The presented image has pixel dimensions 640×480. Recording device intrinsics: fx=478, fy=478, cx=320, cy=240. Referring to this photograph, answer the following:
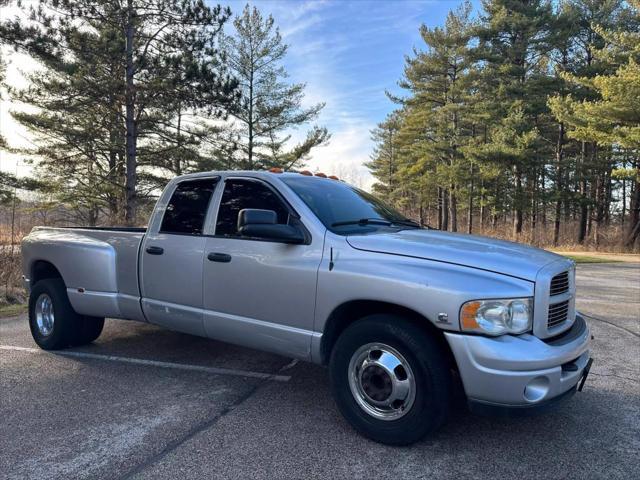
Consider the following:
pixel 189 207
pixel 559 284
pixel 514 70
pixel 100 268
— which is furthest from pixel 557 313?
pixel 514 70

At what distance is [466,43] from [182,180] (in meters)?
32.5

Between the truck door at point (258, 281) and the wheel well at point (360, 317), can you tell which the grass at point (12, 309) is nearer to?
the truck door at point (258, 281)

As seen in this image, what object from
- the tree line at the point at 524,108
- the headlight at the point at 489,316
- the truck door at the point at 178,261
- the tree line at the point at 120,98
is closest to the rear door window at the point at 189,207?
the truck door at the point at 178,261

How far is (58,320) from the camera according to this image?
17.1 ft

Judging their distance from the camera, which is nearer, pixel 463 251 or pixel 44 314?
pixel 463 251

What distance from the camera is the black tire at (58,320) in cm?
522

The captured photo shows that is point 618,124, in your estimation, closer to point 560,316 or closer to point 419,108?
point 419,108

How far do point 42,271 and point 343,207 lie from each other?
3.91 meters

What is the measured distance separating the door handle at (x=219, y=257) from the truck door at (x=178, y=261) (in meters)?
0.14

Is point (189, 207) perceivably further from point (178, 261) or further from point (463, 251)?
point (463, 251)

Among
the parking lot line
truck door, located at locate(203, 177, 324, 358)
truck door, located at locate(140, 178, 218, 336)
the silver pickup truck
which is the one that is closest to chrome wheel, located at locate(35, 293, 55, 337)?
the parking lot line

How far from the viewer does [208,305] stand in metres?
4.13

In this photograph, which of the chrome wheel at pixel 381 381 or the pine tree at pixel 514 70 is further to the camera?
the pine tree at pixel 514 70

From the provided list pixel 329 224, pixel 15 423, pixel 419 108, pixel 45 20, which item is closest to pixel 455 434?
pixel 329 224
